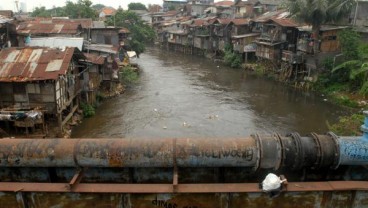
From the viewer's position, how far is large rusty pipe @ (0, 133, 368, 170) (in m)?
8.17

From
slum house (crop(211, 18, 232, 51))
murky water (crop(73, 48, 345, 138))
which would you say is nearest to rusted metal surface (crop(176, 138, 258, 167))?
murky water (crop(73, 48, 345, 138))

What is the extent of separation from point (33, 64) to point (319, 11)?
83.7 ft

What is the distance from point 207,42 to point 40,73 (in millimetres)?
39906

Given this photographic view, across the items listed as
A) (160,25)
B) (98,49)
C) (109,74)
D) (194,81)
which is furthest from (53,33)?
(160,25)

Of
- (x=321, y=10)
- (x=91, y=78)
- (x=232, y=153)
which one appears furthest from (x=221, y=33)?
(x=232, y=153)

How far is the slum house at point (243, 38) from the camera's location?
4434 centimetres

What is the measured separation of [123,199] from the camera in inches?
303

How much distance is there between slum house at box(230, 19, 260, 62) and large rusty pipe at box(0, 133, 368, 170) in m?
37.2

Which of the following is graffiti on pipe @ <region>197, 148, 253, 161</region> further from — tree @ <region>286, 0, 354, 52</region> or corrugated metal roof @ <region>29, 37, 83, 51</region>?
tree @ <region>286, 0, 354, 52</region>

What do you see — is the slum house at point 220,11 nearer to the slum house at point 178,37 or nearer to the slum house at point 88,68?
the slum house at point 178,37

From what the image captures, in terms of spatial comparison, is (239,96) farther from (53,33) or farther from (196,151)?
(196,151)

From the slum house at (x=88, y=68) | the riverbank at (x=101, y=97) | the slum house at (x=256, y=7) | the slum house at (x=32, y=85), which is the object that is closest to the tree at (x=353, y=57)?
the riverbank at (x=101, y=97)

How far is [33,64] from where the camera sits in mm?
18219

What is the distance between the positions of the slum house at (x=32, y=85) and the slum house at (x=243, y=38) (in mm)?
29565
